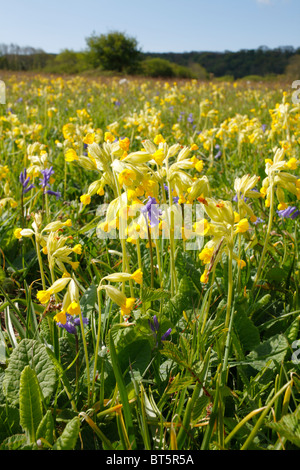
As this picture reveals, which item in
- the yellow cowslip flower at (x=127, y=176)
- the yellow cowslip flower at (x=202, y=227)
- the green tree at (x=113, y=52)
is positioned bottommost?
the yellow cowslip flower at (x=202, y=227)

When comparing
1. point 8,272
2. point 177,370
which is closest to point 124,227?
point 177,370

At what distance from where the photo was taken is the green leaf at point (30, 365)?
1.23 meters

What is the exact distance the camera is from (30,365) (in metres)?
1.26

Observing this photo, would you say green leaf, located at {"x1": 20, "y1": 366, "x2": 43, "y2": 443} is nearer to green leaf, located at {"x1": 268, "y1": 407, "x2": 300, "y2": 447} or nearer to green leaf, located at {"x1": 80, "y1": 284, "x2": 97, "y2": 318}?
green leaf, located at {"x1": 80, "y1": 284, "x2": 97, "y2": 318}

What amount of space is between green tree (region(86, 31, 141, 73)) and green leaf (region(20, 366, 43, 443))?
132ft

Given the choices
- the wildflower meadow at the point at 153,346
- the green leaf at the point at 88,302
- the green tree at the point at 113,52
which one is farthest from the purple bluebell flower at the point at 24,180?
the green tree at the point at 113,52

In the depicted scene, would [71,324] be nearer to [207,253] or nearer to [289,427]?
[207,253]

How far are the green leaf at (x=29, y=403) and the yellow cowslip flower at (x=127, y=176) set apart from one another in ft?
1.96

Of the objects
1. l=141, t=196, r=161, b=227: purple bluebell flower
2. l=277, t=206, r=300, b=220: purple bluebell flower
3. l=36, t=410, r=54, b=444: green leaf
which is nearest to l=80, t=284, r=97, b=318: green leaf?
l=141, t=196, r=161, b=227: purple bluebell flower

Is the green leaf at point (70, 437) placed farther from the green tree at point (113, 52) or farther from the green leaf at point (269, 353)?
the green tree at point (113, 52)

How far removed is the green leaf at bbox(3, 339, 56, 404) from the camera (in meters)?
1.23

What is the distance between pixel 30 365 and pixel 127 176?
25.9 inches

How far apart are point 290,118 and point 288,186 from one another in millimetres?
2811

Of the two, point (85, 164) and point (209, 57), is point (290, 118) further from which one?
point (209, 57)
